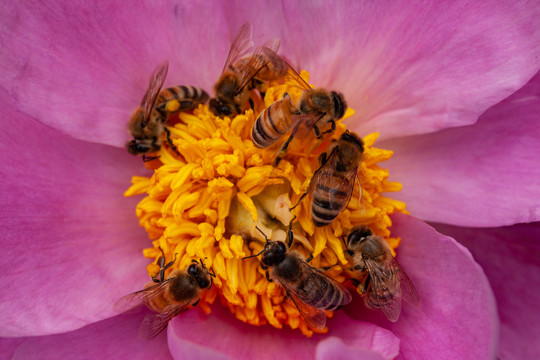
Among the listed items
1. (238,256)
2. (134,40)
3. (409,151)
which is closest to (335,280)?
(238,256)

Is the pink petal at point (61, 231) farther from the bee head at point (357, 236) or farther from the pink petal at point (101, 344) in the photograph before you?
the bee head at point (357, 236)

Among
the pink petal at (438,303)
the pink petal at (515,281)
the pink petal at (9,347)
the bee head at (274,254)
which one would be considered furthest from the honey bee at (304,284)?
the pink petal at (9,347)

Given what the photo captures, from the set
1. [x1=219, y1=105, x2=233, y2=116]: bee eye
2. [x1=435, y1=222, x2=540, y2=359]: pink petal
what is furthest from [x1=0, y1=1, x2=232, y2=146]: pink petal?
[x1=435, y1=222, x2=540, y2=359]: pink petal

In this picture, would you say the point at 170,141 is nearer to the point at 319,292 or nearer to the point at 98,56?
the point at 98,56

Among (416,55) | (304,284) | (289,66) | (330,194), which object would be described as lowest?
(304,284)

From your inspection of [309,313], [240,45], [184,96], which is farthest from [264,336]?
[240,45]

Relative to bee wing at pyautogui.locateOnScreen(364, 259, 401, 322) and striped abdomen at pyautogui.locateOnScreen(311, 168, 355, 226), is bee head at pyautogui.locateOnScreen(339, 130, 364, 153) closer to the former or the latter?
striped abdomen at pyautogui.locateOnScreen(311, 168, 355, 226)
